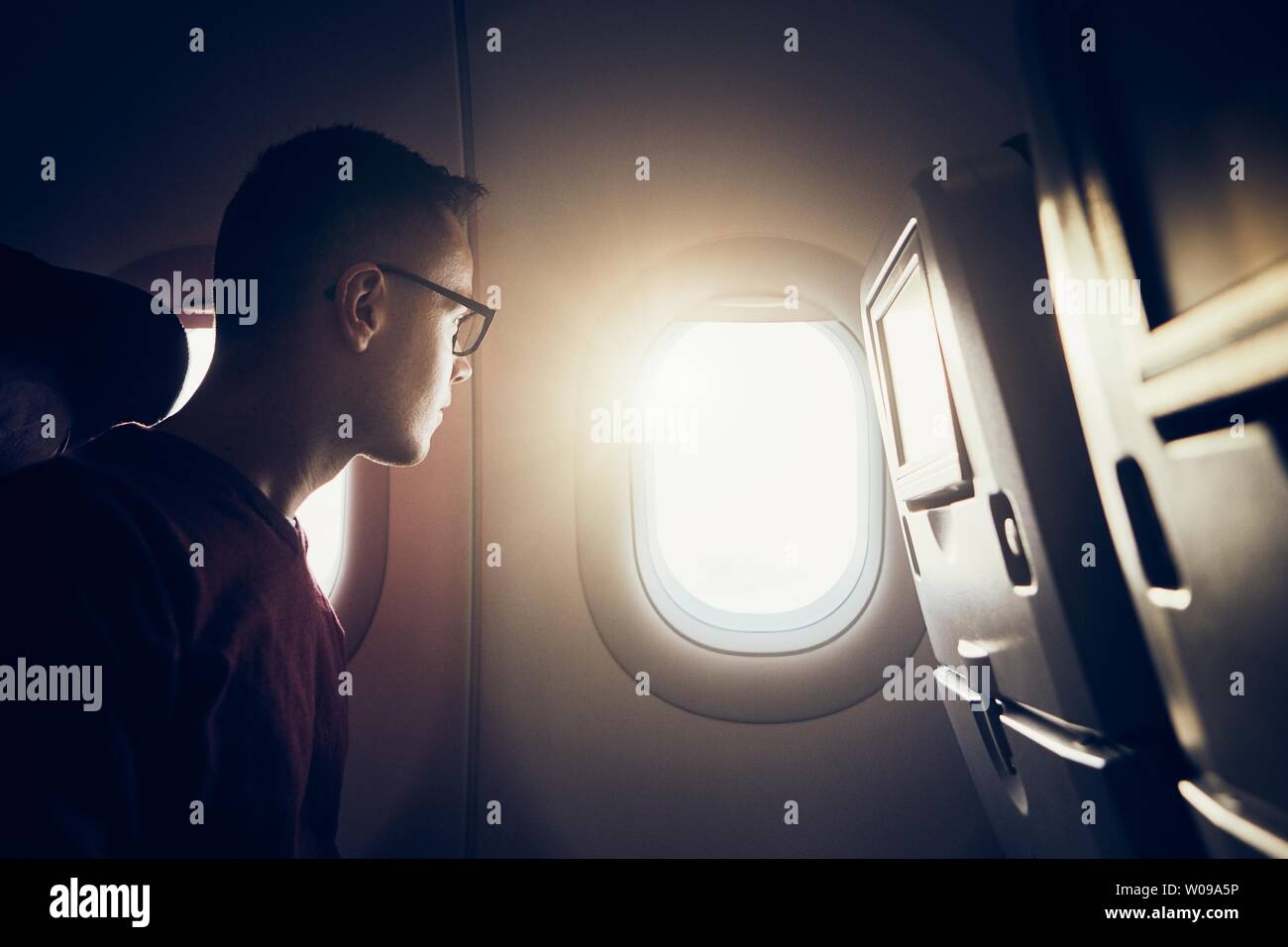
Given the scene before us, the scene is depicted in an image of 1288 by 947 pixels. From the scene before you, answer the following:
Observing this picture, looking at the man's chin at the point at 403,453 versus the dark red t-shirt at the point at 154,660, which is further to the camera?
the man's chin at the point at 403,453

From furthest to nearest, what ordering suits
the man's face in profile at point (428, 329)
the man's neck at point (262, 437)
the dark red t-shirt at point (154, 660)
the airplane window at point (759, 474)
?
the airplane window at point (759, 474) → the man's face in profile at point (428, 329) → the man's neck at point (262, 437) → the dark red t-shirt at point (154, 660)

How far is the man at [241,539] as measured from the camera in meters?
0.72

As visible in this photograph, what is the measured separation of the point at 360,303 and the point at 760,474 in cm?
128

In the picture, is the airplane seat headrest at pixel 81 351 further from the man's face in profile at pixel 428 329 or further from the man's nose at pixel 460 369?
the man's nose at pixel 460 369

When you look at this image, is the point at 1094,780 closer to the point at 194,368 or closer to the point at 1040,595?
the point at 1040,595

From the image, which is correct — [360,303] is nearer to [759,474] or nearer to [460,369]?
[460,369]

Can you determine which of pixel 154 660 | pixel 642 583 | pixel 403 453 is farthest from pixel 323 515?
pixel 154 660

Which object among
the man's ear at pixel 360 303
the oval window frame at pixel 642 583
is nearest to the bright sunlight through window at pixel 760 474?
the oval window frame at pixel 642 583

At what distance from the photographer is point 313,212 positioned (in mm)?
1302

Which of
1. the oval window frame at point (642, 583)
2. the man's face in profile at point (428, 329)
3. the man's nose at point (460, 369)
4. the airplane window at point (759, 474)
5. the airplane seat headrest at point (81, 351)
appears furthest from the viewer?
the airplane window at point (759, 474)

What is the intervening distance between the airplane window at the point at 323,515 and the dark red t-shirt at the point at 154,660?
2.70ft

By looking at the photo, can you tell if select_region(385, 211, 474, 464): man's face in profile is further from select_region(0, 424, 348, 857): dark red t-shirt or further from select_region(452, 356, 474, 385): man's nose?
select_region(0, 424, 348, 857): dark red t-shirt

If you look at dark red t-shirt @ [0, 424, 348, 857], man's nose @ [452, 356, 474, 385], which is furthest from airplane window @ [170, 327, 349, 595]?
dark red t-shirt @ [0, 424, 348, 857]
